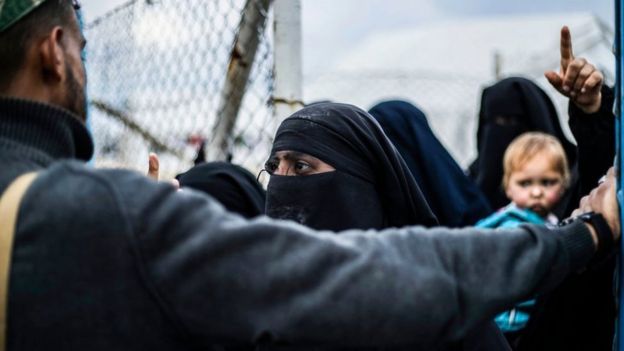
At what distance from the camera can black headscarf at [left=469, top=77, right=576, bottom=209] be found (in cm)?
477

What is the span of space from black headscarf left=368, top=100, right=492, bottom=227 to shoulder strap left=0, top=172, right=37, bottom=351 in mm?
2082

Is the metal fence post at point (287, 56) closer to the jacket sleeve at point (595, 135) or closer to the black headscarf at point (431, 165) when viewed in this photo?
the black headscarf at point (431, 165)

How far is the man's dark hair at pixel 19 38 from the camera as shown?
1409mm

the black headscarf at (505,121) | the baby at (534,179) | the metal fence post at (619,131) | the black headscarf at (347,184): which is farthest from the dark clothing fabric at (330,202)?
the black headscarf at (505,121)

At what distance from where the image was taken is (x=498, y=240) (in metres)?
1.33

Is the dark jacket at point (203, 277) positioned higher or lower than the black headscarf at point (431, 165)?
higher

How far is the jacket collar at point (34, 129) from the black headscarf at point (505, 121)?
3.59 metres

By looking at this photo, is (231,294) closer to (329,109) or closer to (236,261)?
(236,261)

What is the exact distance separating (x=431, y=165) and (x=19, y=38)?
2106 millimetres

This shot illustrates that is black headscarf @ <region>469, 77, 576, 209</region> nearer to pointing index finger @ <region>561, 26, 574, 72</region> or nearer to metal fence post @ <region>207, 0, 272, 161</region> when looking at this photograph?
metal fence post @ <region>207, 0, 272, 161</region>

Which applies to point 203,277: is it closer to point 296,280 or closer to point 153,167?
point 296,280

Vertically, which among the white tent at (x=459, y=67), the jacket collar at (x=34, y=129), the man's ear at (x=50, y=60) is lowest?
the white tent at (x=459, y=67)

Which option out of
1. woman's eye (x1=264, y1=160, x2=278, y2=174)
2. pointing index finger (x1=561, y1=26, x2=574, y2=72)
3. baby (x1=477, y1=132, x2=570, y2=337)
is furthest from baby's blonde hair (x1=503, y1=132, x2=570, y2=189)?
pointing index finger (x1=561, y1=26, x2=574, y2=72)

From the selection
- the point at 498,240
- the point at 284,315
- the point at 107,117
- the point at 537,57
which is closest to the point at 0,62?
the point at 284,315
